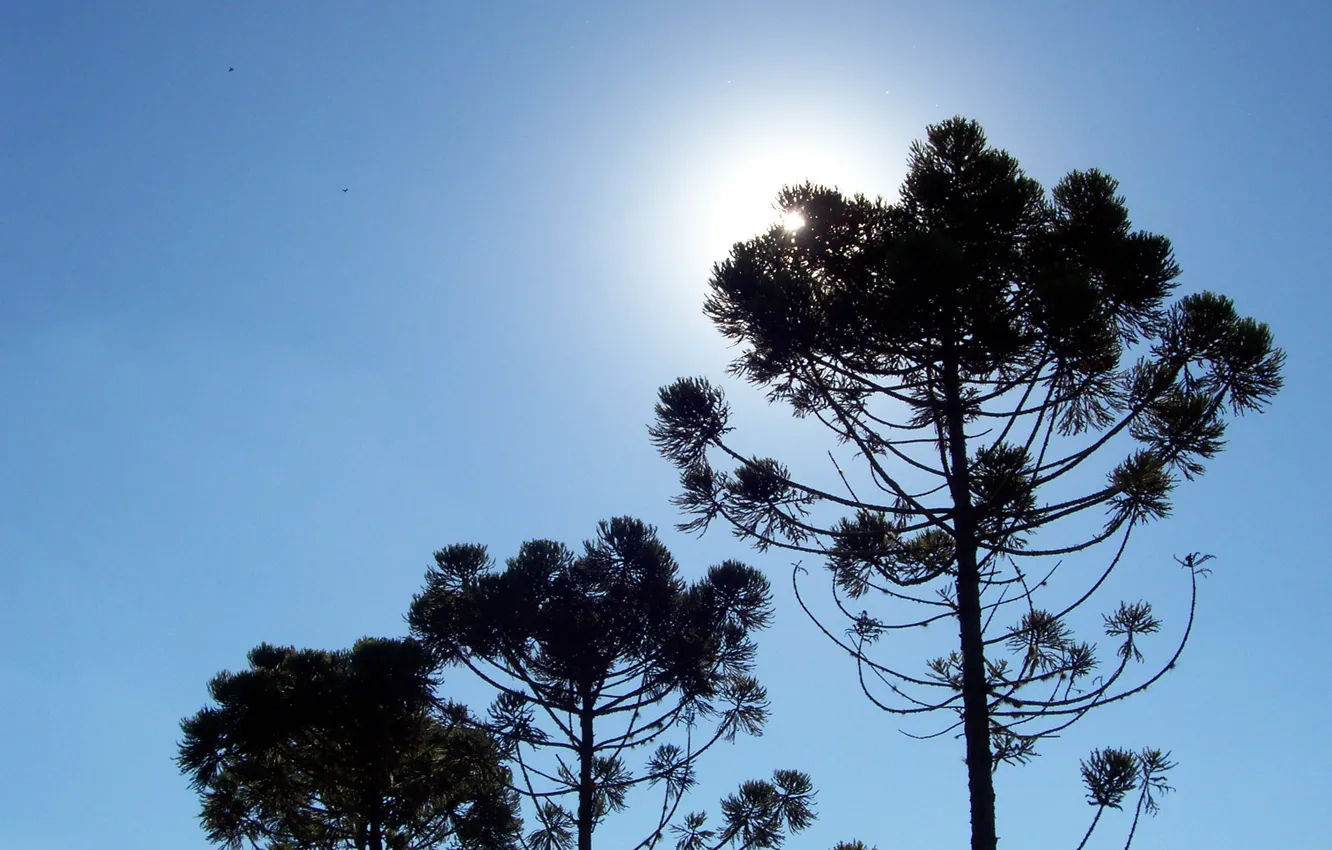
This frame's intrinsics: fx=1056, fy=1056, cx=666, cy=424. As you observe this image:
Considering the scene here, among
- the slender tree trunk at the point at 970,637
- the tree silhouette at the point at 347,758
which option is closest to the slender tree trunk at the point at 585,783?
the tree silhouette at the point at 347,758

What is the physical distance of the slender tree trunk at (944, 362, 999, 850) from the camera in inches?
314

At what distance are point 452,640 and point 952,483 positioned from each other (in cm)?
779

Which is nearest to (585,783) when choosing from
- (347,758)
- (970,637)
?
(347,758)

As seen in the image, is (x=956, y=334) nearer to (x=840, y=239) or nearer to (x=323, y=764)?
(x=840, y=239)

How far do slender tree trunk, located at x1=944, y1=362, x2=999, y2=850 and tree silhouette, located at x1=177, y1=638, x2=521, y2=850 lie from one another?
7770 mm

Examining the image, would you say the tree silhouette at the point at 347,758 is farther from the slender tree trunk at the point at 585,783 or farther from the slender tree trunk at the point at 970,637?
the slender tree trunk at the point at 970,637

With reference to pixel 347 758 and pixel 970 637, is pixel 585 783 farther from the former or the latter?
pixel 970 637

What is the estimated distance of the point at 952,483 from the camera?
9000mm

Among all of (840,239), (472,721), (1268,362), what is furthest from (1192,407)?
(472,721)

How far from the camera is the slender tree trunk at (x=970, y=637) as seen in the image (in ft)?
26.2

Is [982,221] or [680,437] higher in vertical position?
[982,221]

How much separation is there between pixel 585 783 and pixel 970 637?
646cm

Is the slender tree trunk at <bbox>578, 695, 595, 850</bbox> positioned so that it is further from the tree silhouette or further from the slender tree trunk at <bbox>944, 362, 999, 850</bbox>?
the slender tree trunk at <bbox>944, 362, 999, 850</bbox>

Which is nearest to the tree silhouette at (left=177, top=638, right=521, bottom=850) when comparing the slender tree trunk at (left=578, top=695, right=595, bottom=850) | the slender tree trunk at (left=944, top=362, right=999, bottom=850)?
the slender tree trunk at (left=578, top=695, right=595, bottom=850)
